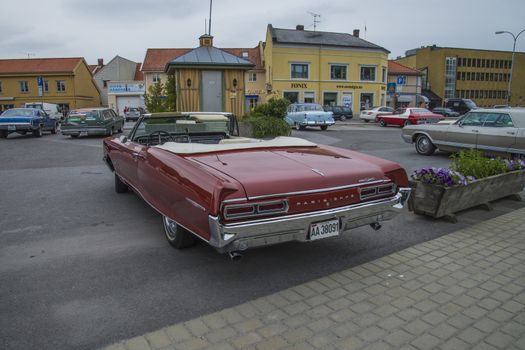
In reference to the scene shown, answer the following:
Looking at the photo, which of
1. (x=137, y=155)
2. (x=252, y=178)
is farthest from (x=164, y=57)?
(x=252, y=178)

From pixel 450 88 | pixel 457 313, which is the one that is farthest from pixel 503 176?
pixel 450 88

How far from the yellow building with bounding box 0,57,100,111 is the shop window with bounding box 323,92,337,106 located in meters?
30.0

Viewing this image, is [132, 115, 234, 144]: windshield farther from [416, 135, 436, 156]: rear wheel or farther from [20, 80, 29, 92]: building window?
[20, 80, 29, 92]: building window

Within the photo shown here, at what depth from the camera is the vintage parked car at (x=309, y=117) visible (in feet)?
76.0

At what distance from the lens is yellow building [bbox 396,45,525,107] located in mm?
62531

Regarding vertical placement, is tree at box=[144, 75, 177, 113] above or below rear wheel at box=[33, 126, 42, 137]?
above

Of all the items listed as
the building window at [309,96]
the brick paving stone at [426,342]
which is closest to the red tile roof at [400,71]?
the building window at [309,96]

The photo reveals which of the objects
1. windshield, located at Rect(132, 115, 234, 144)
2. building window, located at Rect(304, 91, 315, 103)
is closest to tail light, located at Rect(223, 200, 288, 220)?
windshield, located at Rect(132, 115, 234, 144)

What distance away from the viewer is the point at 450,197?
17.4ft

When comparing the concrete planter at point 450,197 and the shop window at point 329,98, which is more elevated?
the shop window at point 329,98

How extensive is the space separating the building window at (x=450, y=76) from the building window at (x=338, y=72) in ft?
91.9

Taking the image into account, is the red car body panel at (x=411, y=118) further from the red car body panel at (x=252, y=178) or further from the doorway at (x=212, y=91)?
the red car body panel at (x=252, y=178)

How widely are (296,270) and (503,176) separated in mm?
4053

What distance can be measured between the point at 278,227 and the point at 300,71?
1573 inches
